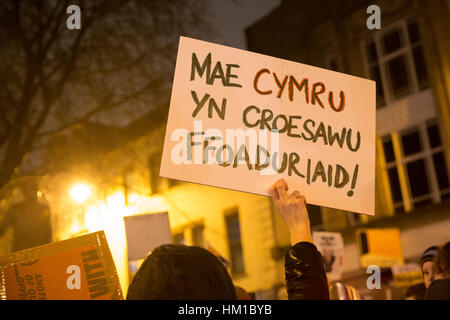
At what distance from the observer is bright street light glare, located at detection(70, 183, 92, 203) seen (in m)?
10.8

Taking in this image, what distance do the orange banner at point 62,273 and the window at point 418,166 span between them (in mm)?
14842

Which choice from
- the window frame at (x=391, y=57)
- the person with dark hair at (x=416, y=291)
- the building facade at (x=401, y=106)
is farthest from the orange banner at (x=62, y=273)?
the window frame at (x=391, y=57)

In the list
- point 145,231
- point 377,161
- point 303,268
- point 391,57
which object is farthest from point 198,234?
point 303,268

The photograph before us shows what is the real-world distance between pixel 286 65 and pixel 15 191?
9.47 metres

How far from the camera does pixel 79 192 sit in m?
10.9

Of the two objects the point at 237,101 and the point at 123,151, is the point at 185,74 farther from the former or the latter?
the point at 123,151

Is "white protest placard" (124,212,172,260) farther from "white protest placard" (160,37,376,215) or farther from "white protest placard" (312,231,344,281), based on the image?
"white protest placard" (160,37,376,215)

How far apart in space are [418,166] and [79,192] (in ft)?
32.8

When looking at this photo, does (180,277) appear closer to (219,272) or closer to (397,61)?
(219,272)

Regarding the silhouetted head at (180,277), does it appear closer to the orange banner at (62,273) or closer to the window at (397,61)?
the orange banner at (62,273)

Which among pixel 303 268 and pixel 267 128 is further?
pixel 267 128

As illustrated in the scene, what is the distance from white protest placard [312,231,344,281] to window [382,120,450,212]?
9.12 meters
